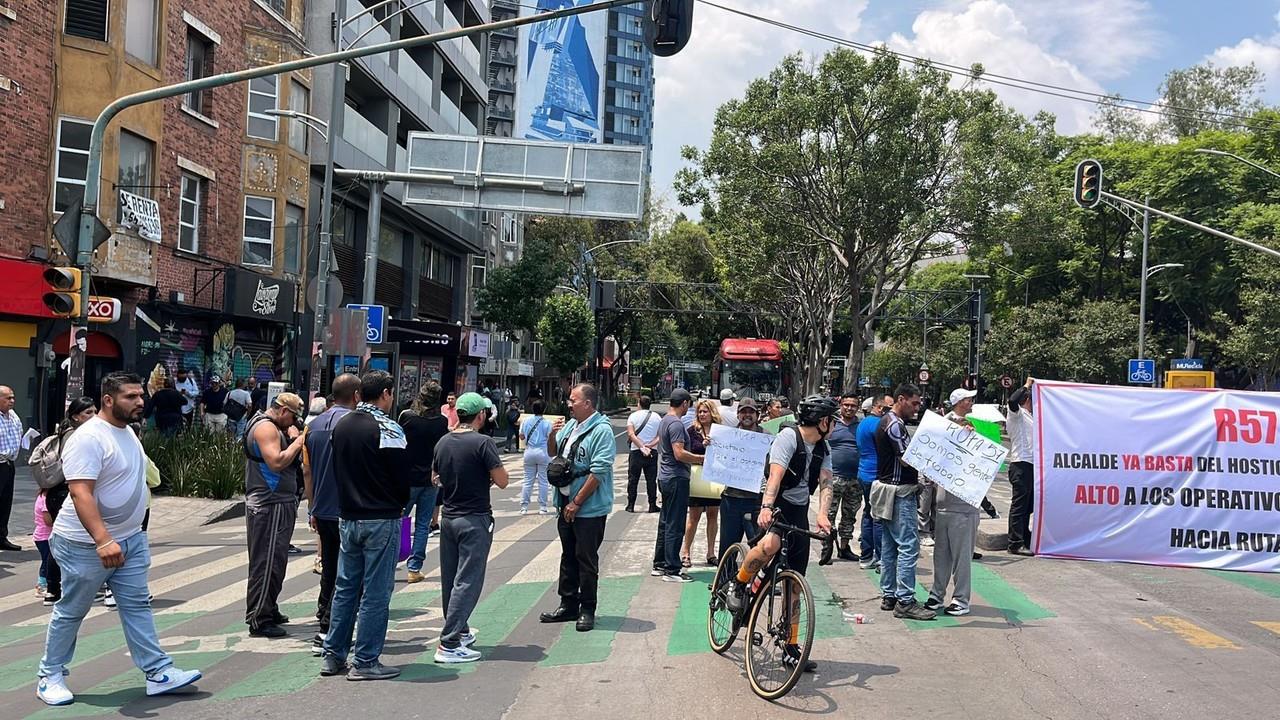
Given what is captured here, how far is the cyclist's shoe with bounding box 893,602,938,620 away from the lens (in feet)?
27.4

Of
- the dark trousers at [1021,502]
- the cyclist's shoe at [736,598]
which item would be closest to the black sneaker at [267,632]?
the cyclist's shoe at [736,598]

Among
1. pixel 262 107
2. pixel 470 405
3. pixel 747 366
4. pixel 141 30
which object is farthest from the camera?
pixel 747 366

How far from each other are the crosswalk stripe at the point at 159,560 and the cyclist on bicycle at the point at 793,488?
20.9 feet

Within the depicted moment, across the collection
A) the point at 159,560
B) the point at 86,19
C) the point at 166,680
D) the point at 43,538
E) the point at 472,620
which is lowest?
the point at 159,560

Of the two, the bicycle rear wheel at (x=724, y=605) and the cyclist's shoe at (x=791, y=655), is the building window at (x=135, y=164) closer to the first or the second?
the bicycle rear wheel at (x=724, y=605)

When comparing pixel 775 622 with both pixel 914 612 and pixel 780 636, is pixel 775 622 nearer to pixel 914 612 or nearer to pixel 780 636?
pixel 780 636

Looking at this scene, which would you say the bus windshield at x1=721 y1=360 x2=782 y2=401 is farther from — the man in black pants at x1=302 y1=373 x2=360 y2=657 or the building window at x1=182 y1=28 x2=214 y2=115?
the man in black pants at x1=302 y1=373 x2=360 y2=657

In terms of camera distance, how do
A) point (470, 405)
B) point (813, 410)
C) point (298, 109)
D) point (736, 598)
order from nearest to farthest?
point (736, 598) → point (470, 405) → point (813, 410) → point (298, 109)

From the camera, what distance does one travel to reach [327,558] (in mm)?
7484

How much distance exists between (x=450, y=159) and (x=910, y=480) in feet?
50.4

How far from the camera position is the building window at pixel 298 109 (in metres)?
27.0

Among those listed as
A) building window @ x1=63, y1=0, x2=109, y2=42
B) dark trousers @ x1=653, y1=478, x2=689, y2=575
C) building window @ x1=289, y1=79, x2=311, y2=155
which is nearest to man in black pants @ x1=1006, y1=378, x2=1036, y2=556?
dark trousers @ x1=653, y1=478, x2=689, y2=575

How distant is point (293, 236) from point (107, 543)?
75.8 ft

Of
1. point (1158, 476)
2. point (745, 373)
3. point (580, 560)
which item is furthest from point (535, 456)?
point (745, 373)
